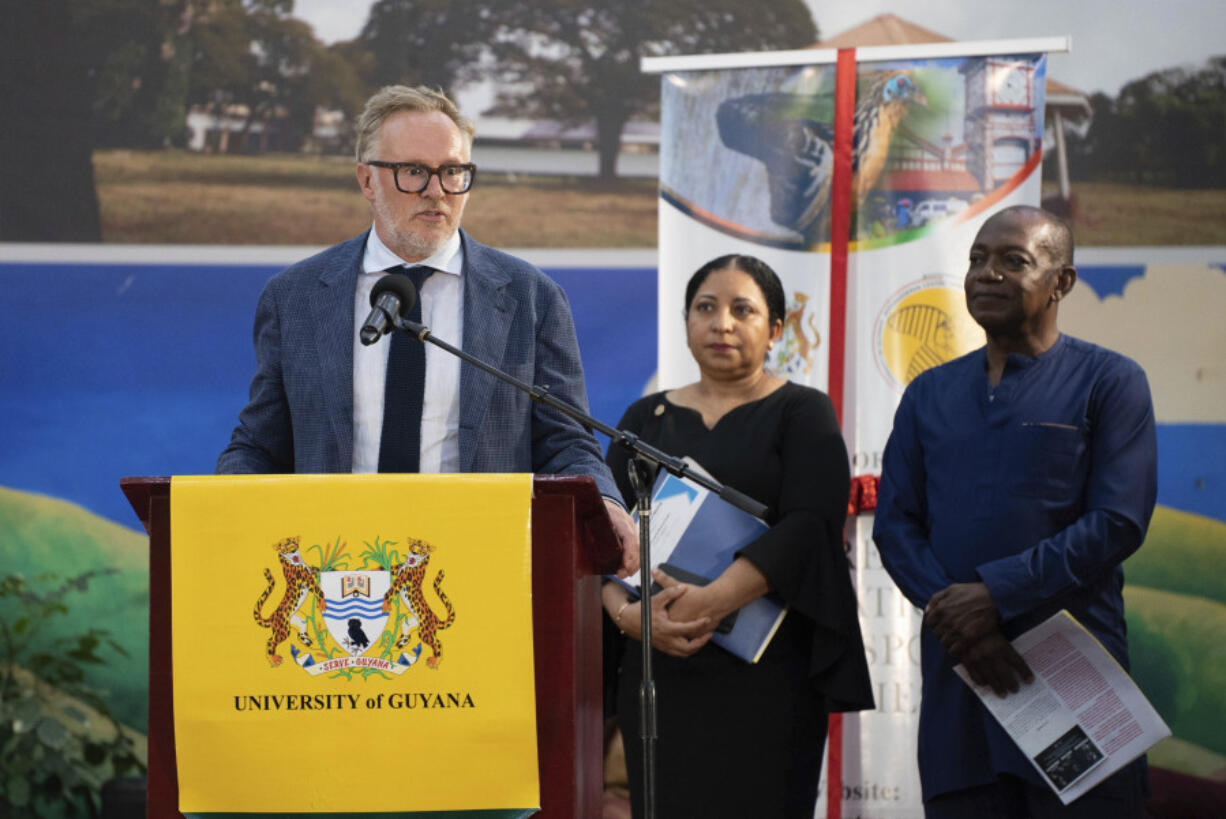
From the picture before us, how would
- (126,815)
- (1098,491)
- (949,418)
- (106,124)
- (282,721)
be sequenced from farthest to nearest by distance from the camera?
1. (106,124)
2. (126,815)
3. (949,418)
4. (1098,491)
5. (282,721)

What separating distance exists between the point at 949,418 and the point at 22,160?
389cm

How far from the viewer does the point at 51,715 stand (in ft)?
14.1

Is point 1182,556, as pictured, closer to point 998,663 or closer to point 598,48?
point 998,663

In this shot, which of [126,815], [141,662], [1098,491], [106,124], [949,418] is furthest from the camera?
[106,124]

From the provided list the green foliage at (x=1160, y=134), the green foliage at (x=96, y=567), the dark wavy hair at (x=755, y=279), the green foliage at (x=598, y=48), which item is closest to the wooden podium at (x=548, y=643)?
the dark wavy hair at (x=755, y=279)

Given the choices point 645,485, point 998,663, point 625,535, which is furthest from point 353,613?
point 998,663

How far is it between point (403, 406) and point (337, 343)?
16 cm

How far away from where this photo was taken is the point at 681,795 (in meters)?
2.83

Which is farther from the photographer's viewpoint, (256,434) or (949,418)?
(949,418)

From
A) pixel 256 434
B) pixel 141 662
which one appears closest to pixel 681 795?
pixel 256 434

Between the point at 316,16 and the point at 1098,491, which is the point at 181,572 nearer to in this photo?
the point at 1098,491

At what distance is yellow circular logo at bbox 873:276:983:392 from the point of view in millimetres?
3242

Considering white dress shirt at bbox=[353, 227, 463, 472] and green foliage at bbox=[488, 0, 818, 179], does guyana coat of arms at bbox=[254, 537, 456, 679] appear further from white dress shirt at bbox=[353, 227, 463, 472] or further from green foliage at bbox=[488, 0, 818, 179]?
green foliage at bbox=[488, 0, 818, 179]

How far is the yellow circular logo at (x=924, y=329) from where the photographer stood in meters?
3.24
